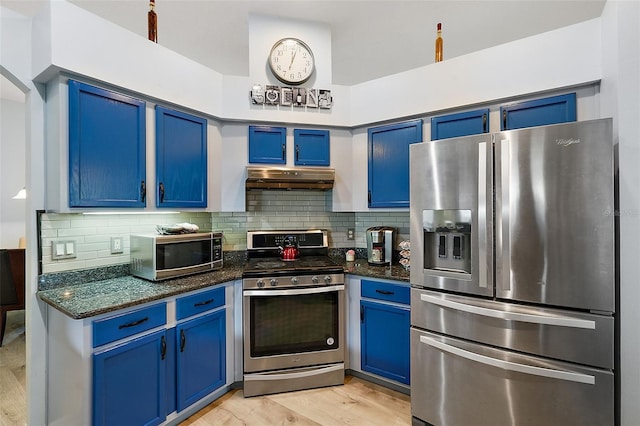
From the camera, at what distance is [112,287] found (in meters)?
1.95

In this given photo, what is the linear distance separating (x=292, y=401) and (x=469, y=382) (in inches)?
50.0

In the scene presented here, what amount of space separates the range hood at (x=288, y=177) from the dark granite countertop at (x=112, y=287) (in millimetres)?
791

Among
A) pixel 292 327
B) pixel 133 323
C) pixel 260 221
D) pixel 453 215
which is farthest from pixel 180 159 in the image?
pixel 453 215

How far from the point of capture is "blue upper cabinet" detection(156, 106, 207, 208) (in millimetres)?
2213

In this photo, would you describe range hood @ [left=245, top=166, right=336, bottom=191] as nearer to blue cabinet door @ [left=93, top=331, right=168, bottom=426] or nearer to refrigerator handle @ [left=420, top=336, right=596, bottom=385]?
blue cabinet door @ [left=93, top=331, right=168, bottom=426]

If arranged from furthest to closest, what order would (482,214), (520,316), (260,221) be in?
(260,221) < (482,214) < (520,316)

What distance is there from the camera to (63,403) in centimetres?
172

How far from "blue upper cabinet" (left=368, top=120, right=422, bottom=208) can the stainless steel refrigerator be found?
617mm

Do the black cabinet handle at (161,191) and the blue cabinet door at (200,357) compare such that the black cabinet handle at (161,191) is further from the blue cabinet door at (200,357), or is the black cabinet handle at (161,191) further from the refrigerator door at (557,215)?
the refrigerator door at (557,215)

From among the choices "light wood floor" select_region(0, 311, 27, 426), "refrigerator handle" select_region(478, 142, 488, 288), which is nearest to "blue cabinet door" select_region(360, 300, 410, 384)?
"refrigerator handle" select_region(478, 142, 488, 288)

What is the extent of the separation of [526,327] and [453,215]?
0.71 meters

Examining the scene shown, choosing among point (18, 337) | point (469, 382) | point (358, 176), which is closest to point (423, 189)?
point (358, 176)

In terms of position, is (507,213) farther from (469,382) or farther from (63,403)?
(63,403)

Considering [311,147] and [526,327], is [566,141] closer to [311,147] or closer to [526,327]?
[526,327]
